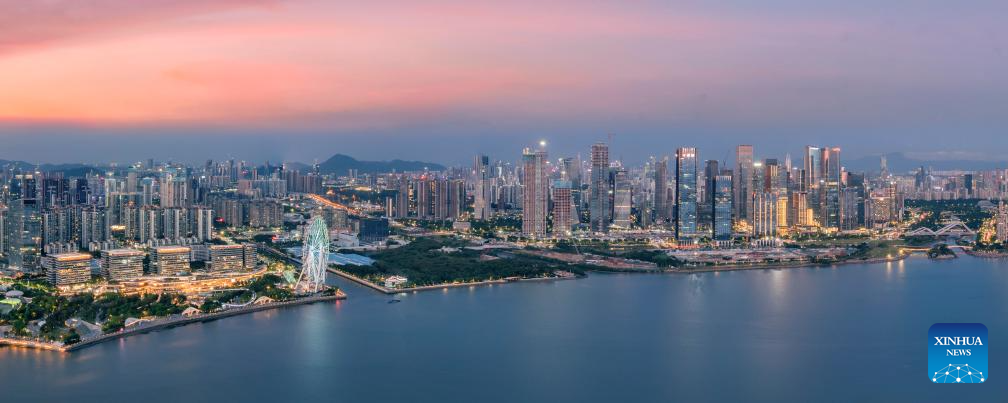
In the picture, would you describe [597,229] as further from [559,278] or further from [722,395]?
[722,395]

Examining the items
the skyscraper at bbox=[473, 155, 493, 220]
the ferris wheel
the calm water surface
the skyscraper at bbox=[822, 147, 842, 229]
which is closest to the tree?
the calm water surface

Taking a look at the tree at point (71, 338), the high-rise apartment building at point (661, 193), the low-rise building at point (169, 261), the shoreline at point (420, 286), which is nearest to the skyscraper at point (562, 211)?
the high-rise apartment building at point (661, 193)

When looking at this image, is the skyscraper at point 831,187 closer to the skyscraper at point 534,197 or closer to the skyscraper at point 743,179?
the skyscraper at point 743,179

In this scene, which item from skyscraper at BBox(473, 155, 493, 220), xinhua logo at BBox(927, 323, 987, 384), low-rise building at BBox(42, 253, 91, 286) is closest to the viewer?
xinhua logo at BBox(927, 323, 987, 384)

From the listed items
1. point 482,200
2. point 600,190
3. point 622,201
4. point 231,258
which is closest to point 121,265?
point 231,258

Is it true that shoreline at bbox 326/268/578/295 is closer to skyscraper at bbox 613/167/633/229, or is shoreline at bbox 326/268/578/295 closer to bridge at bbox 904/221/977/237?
skyscraper at bbox 613/167/633/229

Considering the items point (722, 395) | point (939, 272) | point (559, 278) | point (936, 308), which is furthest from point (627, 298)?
point (939, 272)
